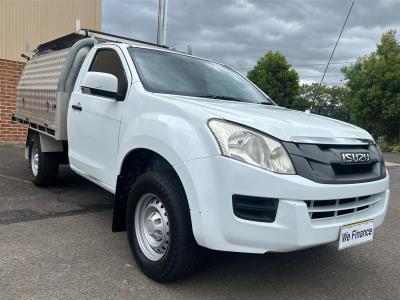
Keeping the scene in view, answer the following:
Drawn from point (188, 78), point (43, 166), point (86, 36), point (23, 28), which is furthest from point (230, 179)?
point (23, 28)

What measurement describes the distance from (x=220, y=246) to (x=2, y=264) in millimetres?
1893

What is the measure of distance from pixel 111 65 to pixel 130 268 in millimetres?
2073

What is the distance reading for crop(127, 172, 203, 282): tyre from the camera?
3.09m

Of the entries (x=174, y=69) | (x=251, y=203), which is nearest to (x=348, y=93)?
(x=174, y=69)

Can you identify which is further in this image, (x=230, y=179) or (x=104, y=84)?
(x=104, y=84)

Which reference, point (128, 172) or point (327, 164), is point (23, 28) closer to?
point (128, 172)

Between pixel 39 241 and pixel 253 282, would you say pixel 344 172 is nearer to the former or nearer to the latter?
pixel 253 282

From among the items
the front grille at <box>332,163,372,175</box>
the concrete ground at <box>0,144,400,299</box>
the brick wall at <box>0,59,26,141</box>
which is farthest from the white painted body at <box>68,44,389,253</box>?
the brick wall at <box>0,59,26,141</box>

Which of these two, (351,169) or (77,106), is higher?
(77,106)

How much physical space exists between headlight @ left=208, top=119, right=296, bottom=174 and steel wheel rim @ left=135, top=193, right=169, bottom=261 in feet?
2.42

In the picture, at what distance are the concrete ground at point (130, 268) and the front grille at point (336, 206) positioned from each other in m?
0.71

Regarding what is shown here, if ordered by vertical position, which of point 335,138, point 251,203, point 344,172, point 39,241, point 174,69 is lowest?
point 39,241

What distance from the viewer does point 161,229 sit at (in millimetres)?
3398

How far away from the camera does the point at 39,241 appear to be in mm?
4160
